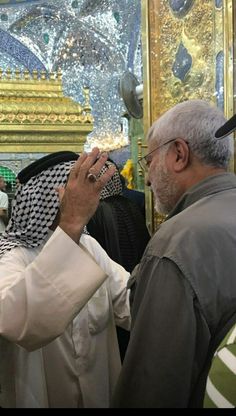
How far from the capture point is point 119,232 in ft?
9.08

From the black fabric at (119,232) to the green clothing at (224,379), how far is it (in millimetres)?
2004

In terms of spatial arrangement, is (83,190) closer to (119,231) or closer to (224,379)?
(224,379)

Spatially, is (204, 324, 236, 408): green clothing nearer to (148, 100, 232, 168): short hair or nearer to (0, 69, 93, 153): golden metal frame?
(148, 100, 232, 168): short hair

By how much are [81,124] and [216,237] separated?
4630 millimetres

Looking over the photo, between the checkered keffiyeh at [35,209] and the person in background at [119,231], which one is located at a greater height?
the checkered keffiyeh at [35,209]

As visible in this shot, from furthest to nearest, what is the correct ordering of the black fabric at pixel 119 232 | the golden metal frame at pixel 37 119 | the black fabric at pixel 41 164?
1. the golden metal frame at pixel 37 119
2. the black fabric at pixel 119 232
3. the black fabric at pixel 41 164

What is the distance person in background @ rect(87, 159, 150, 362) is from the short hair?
4.00 ft

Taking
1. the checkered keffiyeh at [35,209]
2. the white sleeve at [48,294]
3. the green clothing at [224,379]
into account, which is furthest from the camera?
the checkered keffiyeh at [35,209]

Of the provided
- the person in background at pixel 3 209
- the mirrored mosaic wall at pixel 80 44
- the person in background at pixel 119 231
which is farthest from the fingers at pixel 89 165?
the mirrored mosaic wall at pixel 80 44

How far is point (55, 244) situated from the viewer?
4.46ft

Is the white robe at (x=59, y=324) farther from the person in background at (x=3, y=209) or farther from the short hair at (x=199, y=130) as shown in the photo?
the person in background at (x=3, y=209)

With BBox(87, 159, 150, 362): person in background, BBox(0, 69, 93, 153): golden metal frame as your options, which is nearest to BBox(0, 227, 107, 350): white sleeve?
BBox(87, 159, 150, 362): person in background

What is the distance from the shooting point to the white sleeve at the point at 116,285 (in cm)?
182

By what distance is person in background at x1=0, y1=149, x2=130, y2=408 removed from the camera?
135 cm
